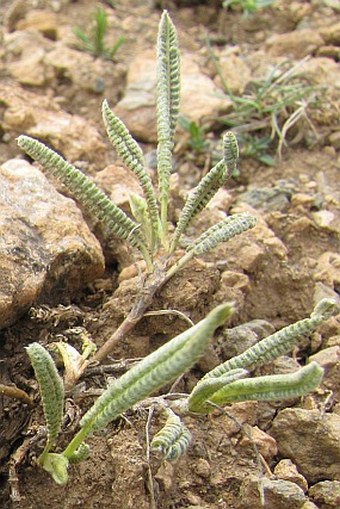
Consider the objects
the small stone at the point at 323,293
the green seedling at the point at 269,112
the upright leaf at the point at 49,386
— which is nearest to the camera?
the upright leaf at the point at 49,386

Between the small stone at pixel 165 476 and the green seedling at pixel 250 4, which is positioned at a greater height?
the green seedling at pixel 250 4

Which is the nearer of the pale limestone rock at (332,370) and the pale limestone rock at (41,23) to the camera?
the pale limestone rock at (332,370)

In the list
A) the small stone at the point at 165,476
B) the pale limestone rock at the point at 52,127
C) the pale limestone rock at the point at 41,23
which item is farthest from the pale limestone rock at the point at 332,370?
the pale limestone rock at the point at 41,23

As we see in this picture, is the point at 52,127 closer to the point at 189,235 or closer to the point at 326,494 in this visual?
the point at 189,235

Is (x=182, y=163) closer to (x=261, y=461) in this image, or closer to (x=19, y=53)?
(x=19, y=53)

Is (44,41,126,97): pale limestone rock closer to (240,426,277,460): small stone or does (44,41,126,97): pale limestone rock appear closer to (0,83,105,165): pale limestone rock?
(0,83,105,165): pale limestone rock

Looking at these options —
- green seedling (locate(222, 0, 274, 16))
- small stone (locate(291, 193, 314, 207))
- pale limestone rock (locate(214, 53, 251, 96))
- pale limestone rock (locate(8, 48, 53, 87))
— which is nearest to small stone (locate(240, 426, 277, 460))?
small stone (locate(291, 193, 314, 207))

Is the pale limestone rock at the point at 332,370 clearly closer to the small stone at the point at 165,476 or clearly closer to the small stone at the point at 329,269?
the small stone at the point at 329,269
